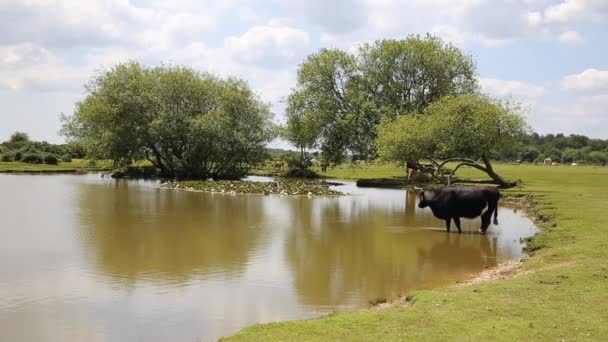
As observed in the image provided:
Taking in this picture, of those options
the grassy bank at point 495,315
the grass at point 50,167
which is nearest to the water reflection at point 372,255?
the grassy bank at point 495,315

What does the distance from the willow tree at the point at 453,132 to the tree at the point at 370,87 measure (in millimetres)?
8800

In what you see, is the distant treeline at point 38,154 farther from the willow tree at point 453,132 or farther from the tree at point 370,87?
the willow tree at point 453,132

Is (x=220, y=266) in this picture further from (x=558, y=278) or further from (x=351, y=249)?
(x=558, y=278)

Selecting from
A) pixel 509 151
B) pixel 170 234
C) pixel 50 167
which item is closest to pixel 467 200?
pixel 170 234

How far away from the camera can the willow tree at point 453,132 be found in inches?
1601

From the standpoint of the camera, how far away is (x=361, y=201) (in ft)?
116

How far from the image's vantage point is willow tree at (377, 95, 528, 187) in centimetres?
4066

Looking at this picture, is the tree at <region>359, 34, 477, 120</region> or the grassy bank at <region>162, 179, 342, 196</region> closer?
the grassy bank at <region>162, 179, 342, 196</region>

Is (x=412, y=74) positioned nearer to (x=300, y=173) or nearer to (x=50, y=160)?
(x=300, y=173)

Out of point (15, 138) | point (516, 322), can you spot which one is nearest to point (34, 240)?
point (516, 322)

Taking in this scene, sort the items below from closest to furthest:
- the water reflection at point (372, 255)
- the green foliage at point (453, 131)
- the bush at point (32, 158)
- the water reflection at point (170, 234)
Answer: the water reflection at point (372, 255)
the water reflection at point (170, 234)
the green foliage at point (453, 131)
the bush at point (32, 158)

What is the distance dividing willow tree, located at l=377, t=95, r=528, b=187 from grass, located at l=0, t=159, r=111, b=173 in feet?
116

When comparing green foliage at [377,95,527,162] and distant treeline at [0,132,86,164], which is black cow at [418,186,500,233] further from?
distant treeline at [0,132,86,164]

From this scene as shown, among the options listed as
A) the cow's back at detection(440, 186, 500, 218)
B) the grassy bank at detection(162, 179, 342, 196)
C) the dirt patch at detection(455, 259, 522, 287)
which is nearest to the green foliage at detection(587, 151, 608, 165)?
the grassy bank at detection(162, 179, 342, 196)
